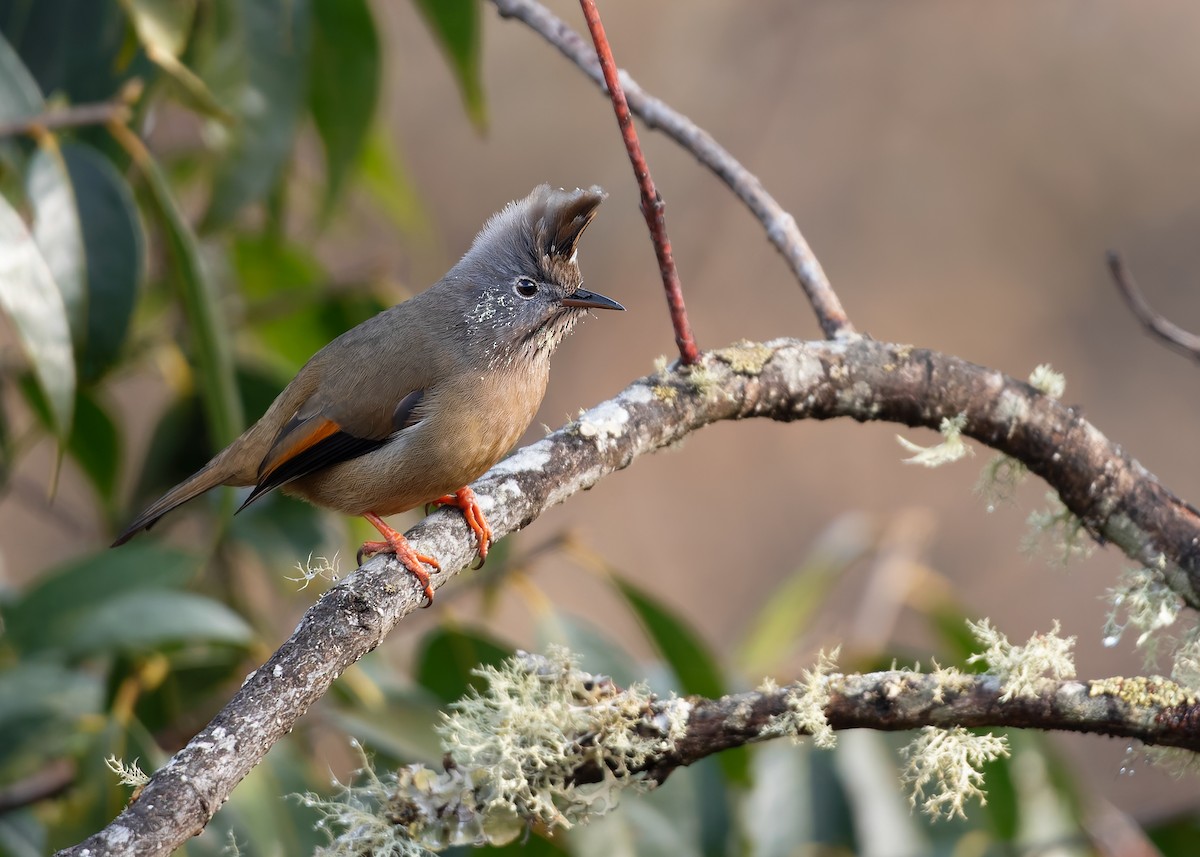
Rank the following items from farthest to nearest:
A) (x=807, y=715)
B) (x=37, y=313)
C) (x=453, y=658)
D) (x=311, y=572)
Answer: (x=453, y=658) < (x=37, y=313) < (x=311, y=572) < (x=807, y=715)

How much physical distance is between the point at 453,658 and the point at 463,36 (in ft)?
6.59

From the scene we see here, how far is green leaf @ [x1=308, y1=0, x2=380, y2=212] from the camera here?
3.99 meters

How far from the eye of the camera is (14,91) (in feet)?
10.2

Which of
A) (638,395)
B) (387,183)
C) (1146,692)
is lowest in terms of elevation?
(1146,692)

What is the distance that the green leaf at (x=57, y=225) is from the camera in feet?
10.3

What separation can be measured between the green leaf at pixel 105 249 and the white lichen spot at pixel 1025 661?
239 centimetres

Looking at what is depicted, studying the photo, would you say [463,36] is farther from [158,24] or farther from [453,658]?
[453,658]

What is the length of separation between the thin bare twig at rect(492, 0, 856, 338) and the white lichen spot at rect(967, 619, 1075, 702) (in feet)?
2.66

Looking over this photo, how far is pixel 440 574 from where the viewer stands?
2.19 m

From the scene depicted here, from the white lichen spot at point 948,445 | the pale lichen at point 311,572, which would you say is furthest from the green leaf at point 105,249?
the white lichen spot at point 948,445

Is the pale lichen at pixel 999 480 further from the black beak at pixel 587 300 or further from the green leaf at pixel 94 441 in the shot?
the green leaf at pixel 94 441

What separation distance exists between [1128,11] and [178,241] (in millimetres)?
8296

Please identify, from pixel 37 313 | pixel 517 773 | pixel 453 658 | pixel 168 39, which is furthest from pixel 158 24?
pixel 517 773

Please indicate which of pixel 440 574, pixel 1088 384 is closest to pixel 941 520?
pixel 1088 384
